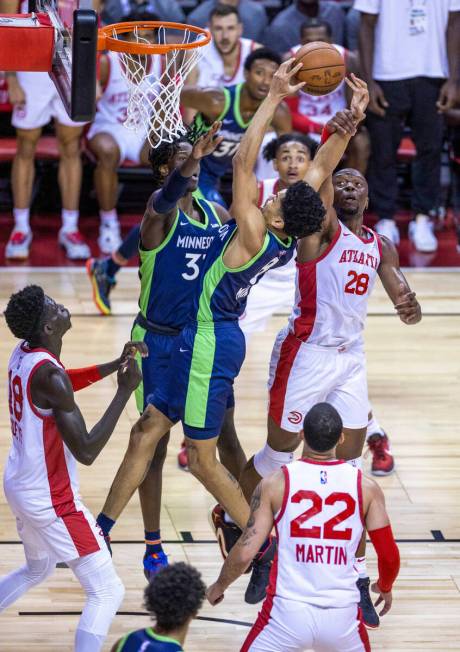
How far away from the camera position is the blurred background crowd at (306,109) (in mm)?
10906

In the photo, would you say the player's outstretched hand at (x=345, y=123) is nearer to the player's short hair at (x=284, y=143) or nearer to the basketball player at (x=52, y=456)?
the player's short hair at (x=284, y=143)

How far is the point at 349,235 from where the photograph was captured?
5.95m

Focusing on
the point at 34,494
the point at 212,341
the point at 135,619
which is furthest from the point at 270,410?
the point at 34,494

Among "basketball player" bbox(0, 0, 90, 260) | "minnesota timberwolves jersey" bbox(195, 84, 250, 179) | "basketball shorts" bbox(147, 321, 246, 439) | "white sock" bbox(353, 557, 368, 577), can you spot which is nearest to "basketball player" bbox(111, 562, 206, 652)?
"basketball shorts" bbox(147, 321, 246, 439)

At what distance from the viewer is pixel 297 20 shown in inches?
457

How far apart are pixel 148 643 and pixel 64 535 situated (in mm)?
1263

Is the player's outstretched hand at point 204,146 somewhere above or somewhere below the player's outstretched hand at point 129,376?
above

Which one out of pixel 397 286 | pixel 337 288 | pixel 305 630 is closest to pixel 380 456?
pixel 397 286

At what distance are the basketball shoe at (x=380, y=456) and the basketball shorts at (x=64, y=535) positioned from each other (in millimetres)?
2575

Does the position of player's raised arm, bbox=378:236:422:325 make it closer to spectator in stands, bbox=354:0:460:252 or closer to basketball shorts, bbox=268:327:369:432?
basketball shorts, bbox=268:327:369:432

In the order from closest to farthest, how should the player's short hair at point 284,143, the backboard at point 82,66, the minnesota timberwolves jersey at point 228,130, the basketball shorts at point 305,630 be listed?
the basketball shorts at point 305,630, the backboard at point 82,66, the player's short hair at point 284,143, the minnesota timberwolves jersey at point 228,130

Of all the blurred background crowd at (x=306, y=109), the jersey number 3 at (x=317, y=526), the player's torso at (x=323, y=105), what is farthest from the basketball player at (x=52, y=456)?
the player's torso at (x=323, y=105)

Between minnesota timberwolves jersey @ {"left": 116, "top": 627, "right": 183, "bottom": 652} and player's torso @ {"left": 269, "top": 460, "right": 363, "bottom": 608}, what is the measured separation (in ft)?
2.55

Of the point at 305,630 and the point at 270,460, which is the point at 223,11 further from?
the point at 305,630
